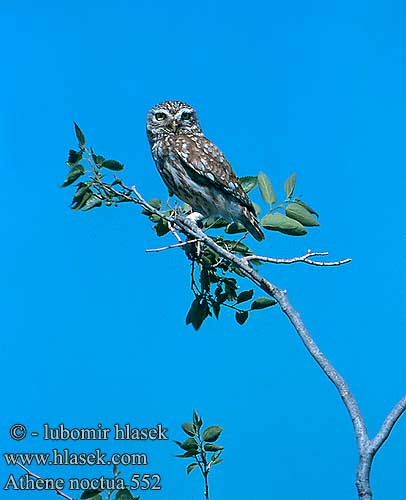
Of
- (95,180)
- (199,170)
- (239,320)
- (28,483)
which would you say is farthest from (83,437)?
(199,170)

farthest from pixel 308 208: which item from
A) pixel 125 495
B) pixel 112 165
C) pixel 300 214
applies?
pixel 125 495

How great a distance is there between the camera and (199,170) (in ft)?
13.4

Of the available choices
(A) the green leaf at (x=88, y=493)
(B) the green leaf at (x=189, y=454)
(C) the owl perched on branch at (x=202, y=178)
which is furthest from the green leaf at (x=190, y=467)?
(C) the owl perched on branch at (x=202, y=178)

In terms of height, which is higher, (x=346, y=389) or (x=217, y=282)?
(x=217, y=282)

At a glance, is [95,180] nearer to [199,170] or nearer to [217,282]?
[217,282]

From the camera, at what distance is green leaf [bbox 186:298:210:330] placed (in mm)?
2686

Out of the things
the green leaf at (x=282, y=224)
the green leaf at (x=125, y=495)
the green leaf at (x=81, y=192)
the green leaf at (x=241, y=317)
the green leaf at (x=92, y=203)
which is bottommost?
the green leaf at (x=125, y=495)

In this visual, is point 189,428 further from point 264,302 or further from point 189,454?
point 264,302

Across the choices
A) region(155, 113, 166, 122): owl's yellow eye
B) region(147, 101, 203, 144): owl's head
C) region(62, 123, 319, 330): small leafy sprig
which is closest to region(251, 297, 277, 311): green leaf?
region(62, 123, 319, 330): small leafy sprig

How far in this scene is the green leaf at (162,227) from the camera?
2.66m

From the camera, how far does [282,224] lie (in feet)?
8.36

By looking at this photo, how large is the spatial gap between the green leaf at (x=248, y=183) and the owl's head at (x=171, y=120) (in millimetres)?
1309

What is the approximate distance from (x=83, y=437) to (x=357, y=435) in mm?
1400

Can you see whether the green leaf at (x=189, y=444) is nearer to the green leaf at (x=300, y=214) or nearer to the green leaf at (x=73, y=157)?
the green leaf at (x=300, y=214)
